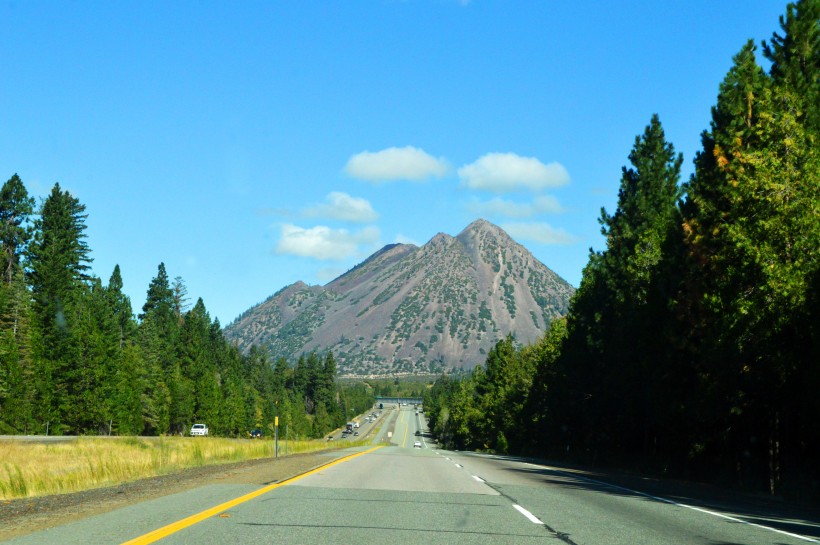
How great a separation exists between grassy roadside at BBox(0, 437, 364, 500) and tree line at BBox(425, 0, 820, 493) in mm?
18449

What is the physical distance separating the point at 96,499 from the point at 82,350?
62.2 m

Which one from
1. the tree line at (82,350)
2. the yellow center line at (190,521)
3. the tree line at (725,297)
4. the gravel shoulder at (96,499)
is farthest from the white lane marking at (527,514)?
the tree line at (82,350)

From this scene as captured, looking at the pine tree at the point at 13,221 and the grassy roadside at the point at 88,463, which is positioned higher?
the pine tree at the point at 13,221

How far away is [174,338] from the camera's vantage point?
356ft

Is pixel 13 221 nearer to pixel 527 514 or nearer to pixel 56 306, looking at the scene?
pixel 56 306

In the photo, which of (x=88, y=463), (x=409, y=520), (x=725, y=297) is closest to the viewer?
(x=409, y=520)

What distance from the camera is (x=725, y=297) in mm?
24656

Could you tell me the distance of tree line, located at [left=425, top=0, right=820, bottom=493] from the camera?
22188 millimetres

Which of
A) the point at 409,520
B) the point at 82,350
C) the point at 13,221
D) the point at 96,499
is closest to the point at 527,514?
the point at 409,520

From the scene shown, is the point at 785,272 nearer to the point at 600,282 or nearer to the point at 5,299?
the point at 600,282

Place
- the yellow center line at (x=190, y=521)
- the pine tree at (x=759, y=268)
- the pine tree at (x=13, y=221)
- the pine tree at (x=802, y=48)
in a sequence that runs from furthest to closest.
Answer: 1. the pine tree at (x=13, y=221)
2. the pine tree at (x=802, y=48)
3. the pine tree at (x=759, y=268)
4. the yellow center line at (x=190, y=521)

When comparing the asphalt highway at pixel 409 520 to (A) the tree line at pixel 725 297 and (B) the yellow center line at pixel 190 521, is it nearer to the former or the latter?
(B) the yellow center line at pixel 190 521

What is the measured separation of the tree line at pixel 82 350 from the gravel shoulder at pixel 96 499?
1786 inches

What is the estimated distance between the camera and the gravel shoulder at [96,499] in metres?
10.3
